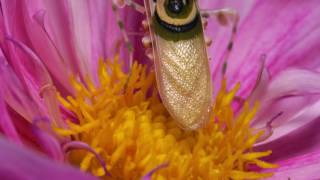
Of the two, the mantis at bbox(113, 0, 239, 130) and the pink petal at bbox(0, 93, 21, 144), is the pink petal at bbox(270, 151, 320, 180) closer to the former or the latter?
the mantis at bbox(113, 0, 239, 130)

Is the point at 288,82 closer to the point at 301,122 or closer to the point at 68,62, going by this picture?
the point at 301,122

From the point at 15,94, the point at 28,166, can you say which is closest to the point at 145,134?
the point at 15,94

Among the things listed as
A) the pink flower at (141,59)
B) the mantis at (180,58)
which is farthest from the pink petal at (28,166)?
the mantis at (180,58)

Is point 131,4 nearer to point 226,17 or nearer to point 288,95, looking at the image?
point 226,17

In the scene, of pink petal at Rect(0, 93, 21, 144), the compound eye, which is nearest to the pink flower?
pink petal at Rect(0, 93, 21, 144)

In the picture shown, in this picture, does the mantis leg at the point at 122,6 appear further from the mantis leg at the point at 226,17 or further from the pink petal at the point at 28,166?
the pink petal at the point at 28,166
